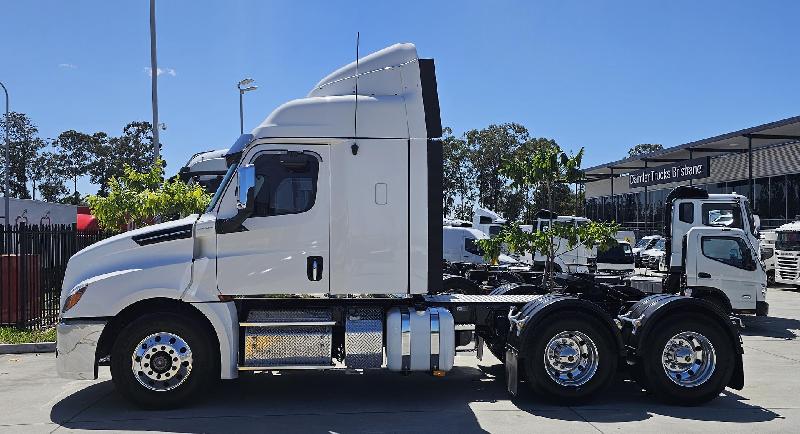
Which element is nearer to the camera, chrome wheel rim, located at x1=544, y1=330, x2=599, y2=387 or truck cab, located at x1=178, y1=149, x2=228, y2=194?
chrome wheel rim, located at x1=544, y1=330, x2=599, y2=387

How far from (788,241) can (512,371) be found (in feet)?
65.8

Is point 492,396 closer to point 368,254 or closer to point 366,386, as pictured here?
point 366,386

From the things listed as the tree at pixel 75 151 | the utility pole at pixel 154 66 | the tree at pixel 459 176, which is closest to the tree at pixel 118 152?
the tree at pixel 75 151

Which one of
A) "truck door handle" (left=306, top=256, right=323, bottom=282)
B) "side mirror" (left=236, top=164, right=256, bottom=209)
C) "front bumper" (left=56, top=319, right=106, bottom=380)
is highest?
"side mirror" (left=236, top=164, right=256, bottom=209)

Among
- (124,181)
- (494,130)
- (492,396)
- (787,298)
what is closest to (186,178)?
(124,181)

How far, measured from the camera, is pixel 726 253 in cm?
1345

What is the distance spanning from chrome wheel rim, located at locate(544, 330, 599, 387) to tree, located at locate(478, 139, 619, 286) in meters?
3.94

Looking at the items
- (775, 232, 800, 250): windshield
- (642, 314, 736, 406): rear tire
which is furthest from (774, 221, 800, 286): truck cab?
(642, 314, 736, 406): rear tire

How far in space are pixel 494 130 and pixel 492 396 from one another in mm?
45875

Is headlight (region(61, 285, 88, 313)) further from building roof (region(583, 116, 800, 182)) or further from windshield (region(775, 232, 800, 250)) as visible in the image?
building roof (region(583, 116, 800, 182))

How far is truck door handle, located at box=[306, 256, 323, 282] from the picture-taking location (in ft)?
24.9

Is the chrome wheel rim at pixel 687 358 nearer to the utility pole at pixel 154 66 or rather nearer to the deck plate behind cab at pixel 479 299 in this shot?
the deck plate behind cab at pixel 479 299

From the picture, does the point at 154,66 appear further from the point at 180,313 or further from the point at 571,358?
the point at 571,358

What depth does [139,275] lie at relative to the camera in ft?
24.4
